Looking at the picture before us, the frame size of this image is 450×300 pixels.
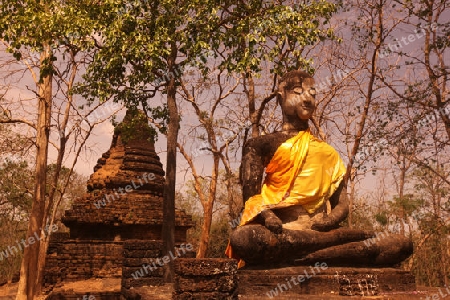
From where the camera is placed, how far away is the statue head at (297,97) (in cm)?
713

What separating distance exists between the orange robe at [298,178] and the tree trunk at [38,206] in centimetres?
772

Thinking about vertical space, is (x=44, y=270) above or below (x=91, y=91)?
below

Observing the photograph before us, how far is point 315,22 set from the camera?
10648 millimetres

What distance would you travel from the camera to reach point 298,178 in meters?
6.87

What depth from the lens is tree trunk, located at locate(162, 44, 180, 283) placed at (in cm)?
916

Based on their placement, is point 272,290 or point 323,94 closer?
point 272,290

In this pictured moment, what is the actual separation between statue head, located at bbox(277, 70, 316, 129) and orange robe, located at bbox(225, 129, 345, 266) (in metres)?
0.31

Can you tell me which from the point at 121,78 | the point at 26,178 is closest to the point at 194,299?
the point at 121,78

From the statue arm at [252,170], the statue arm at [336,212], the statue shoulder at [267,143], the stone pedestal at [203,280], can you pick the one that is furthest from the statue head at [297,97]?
the stone pedestal at [203,280]

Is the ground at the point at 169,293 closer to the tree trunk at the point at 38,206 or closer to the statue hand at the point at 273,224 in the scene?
the statue hand at the point at 273,224

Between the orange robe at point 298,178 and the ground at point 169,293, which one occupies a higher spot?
the orange robe at point 298,178

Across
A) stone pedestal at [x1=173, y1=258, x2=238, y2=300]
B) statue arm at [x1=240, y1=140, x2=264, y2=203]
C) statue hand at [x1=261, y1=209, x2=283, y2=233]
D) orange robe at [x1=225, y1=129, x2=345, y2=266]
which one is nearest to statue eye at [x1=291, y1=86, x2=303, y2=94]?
orange robe at [x1=225, y1=129, x2=345, y2=266]

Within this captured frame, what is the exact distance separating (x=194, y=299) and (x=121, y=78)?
7.08m

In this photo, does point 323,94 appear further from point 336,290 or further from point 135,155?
point 336,290
